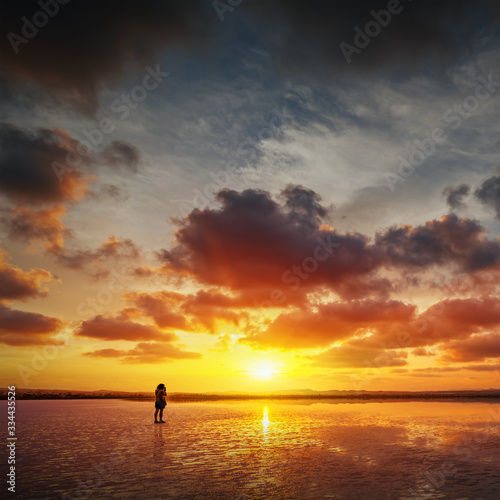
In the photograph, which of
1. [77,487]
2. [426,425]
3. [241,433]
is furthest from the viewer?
[426,425]

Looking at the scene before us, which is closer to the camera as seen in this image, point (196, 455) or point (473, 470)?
point (473, 470)

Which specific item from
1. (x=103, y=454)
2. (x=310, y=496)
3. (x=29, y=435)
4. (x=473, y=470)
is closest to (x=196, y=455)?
(x=103, y=454)

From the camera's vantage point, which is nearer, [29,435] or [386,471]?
[386,471]

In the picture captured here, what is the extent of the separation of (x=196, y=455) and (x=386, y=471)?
7.87 meters

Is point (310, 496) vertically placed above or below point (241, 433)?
above

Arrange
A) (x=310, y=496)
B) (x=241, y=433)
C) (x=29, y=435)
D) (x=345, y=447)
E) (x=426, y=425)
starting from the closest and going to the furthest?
(x=310, y=496) → (x=345, y=447) → (x=29, y=435) → (x=241, y=433) → (x=426, y=425)

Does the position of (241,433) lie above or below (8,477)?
below

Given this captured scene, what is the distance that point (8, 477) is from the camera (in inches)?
544

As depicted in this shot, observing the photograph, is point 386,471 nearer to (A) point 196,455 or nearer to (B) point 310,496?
(B) point 310,496

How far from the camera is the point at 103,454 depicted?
18203mm

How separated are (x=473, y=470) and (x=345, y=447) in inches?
259

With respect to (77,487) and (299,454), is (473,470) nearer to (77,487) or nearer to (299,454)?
(299,454)

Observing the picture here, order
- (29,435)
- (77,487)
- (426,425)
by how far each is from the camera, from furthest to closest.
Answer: (426,425), (29,435), (77,487)

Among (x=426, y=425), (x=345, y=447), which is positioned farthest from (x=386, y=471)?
(x=426, y=425)
